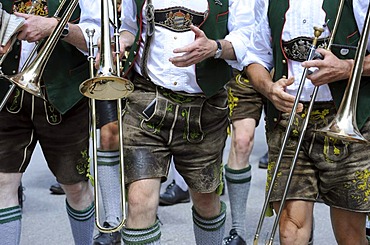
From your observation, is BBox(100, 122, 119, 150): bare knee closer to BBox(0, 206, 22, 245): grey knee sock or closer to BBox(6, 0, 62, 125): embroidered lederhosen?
BBox(6, 0, 62, 125): embroidered lederhosen

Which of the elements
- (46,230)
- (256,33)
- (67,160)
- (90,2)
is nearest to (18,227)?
(67,160)

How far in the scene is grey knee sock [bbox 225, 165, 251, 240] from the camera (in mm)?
5633

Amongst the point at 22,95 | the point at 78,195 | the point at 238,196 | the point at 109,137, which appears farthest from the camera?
the point at 238,196

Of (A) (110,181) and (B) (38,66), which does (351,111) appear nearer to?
(B) (38,66)

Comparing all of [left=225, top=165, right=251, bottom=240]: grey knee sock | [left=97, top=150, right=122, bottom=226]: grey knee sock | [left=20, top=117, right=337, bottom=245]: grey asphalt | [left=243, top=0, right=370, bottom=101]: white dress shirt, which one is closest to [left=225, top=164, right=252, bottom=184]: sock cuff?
[left=225, top=165, right=251, bottom=240]: grey knee sock

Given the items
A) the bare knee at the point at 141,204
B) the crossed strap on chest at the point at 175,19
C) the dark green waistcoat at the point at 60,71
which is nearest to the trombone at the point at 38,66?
the dark green waistcoat at the point at 60,71

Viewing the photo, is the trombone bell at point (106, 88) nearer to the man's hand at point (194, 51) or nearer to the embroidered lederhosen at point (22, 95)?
the man's hand at point (194, 51)

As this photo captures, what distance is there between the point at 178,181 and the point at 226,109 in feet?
8.18

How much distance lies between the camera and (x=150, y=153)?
4.11 meters

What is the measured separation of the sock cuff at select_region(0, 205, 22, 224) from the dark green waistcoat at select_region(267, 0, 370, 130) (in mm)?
1370

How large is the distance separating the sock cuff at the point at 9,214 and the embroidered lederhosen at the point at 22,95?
46 cm

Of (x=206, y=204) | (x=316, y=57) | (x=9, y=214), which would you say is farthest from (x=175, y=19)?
(x=9, y=214)

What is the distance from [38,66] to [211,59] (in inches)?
32.0

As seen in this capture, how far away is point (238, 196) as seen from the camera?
5.66m
